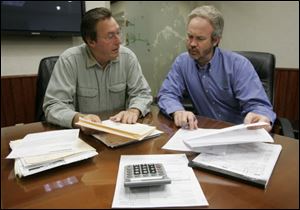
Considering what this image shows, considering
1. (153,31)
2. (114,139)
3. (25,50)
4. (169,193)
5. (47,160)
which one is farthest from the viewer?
(153,31)

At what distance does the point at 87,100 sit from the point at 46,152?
0.71 m

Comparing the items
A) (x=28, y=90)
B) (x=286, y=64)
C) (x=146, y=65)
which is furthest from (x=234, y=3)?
(x=28, y=90)

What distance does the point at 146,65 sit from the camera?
10.7ft

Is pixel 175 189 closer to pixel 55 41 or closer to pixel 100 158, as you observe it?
pixel 100 158

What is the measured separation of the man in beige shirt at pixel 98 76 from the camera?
1.30 m

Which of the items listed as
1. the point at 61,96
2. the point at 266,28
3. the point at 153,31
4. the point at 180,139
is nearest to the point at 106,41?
the point at 61,96

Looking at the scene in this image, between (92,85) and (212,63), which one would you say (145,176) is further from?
(212,63)

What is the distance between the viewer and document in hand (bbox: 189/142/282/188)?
65 cm

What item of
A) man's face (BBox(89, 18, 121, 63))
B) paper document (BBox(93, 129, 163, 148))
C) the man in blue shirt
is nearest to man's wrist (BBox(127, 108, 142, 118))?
the man in blue shirt

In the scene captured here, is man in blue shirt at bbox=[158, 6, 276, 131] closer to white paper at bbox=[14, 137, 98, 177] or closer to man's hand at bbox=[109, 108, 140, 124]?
man's hand at bbox=[109, 108, 140, 124]

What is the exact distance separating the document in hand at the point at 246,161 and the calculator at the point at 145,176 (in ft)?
0.41

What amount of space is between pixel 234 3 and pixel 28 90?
248 centimetres

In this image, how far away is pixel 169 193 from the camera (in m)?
0.59

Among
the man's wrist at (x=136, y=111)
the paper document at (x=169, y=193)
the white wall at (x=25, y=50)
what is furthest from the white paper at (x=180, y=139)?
the white wall at (x=25, y=50)
